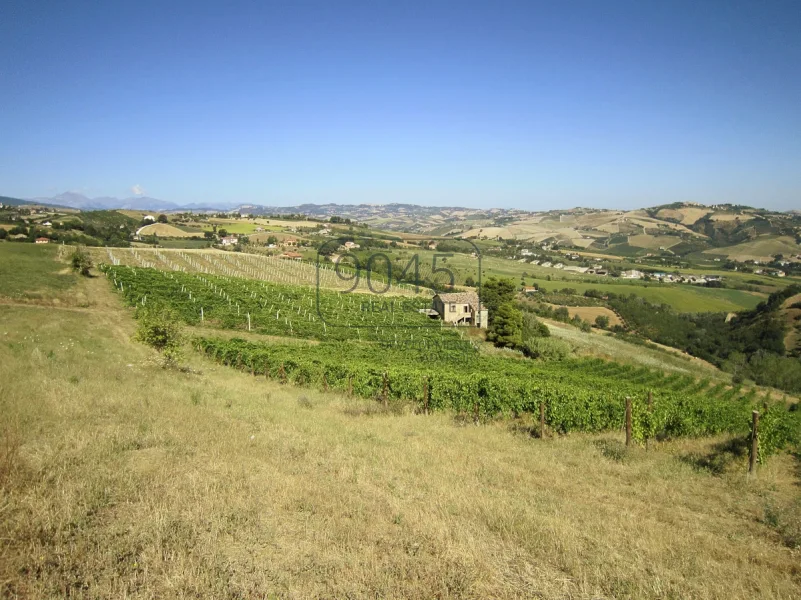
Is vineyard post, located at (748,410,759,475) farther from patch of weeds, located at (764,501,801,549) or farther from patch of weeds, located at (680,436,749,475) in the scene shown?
patch of weeds, located at (764,501,801,549)

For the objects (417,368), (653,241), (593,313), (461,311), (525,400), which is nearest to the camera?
(525,400)

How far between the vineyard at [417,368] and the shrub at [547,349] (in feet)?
7.33

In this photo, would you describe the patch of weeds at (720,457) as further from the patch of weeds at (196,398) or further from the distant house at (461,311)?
the distant house at (461,311)

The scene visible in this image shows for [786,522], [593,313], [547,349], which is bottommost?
[593,313]

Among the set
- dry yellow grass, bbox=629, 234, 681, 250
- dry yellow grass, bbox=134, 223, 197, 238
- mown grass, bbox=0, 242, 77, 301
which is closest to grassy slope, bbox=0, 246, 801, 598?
mown grass, bbox=0, 242, 77, 301

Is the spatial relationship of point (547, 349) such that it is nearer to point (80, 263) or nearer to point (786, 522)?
point (786, 522)

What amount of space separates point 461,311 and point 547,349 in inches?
483

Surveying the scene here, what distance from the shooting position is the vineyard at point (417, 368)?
13.1 m

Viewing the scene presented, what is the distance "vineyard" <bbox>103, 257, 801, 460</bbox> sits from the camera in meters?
13.1

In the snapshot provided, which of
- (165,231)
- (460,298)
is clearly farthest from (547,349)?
(165,231)

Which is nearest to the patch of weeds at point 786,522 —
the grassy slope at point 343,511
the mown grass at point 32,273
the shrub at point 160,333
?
the grassy slope at point 343,511

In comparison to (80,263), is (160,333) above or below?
below

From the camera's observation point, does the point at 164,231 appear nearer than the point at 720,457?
No

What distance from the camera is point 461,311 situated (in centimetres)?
5112
